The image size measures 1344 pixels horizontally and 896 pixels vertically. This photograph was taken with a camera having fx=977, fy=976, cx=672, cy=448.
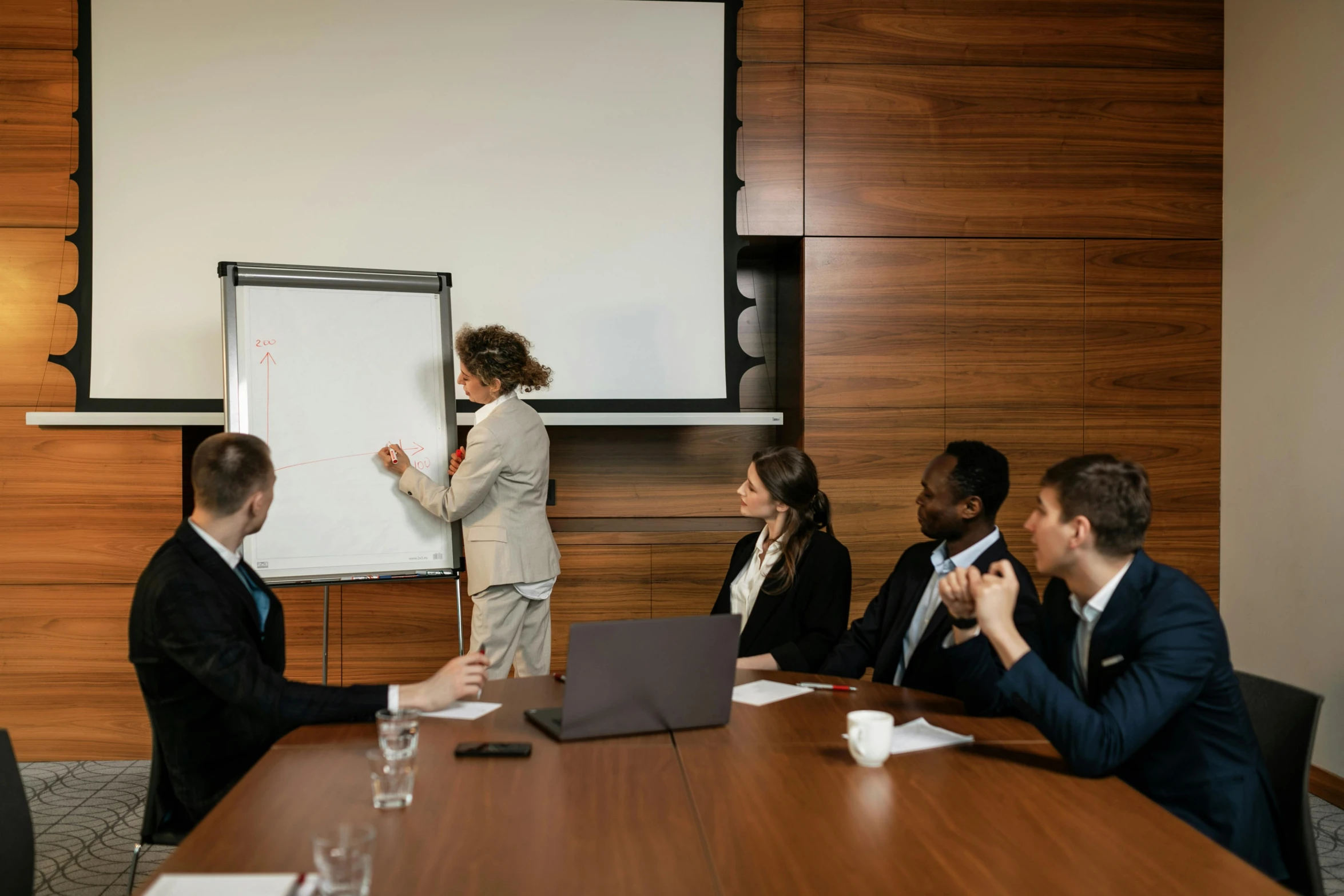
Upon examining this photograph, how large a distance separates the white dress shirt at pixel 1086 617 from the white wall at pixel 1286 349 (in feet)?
7.79

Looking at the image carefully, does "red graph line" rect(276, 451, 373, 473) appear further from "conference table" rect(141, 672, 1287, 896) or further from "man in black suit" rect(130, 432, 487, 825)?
"conference table" rect(141, 672, 1287, 896)

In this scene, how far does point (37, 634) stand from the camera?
401 cm

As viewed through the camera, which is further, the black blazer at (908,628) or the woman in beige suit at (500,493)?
the woman in beige suit at (500,493)

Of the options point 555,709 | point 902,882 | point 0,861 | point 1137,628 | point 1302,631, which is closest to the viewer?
point 902,882

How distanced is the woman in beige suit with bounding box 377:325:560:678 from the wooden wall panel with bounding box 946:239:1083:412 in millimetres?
1999

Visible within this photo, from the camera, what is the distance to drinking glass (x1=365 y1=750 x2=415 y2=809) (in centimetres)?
146

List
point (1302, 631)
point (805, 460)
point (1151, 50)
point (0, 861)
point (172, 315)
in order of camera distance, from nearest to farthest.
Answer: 1. point (0, 861)
2. point (805, 460)
3. point (1302, 631)
4. point (172, 315)
5. point (1151, 50)

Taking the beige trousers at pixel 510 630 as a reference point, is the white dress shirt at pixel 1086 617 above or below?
above

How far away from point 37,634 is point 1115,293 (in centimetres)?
490

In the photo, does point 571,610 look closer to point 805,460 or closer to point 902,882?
point 805,460

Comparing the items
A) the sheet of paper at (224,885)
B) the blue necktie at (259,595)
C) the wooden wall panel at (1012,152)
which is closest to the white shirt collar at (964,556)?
the blue necktie at (259,595)

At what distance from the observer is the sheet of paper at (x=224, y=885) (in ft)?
3.84

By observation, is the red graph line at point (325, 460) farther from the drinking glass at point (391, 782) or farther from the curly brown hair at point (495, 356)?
the drinking glass at point (391, 782)

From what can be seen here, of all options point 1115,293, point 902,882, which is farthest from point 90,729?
point 1115,293
